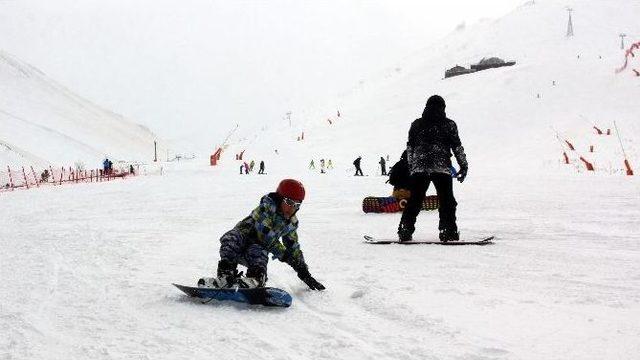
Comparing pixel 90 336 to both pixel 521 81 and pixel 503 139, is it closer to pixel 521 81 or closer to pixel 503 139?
pixel 503 139

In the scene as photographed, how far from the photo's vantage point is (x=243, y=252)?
16.0 ft

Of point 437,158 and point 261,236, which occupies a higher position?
point 437,158

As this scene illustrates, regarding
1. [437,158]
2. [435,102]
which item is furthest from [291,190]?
[435,102]

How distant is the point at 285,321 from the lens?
4.12m

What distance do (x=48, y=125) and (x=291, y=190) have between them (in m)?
89.2

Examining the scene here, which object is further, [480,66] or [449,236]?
[480,66]

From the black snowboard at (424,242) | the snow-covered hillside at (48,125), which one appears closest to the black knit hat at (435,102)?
the black snowboard at (424,242)

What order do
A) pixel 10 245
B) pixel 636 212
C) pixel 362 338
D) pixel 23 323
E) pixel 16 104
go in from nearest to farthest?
pixel 362 338, pixel 23 323, pixel 10 245, pixel 636 212, pixel 16 104

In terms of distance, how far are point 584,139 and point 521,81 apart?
16247 mm

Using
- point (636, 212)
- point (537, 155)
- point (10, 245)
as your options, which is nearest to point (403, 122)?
point (537, 155)

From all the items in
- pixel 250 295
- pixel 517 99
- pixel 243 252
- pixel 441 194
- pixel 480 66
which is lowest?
pixel 250 295

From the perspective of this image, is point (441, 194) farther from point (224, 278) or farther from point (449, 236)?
point (224, 278)

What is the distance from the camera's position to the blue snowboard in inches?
175

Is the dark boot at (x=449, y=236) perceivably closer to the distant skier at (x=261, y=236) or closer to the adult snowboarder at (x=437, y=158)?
the adult snowboarder at (x=437, y=158)
